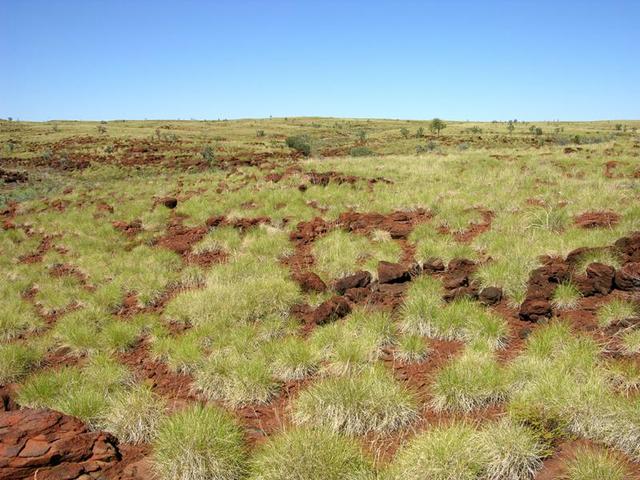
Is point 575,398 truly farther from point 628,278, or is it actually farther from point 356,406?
point 628,278

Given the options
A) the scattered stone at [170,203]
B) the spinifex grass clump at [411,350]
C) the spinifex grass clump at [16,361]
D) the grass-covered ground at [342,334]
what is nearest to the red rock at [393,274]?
the grass-covered ground at [342,334]

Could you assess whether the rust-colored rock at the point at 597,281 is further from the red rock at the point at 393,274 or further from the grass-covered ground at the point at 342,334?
the red rock at the point at 393,274

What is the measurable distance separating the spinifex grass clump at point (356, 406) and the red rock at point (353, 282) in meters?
3.18

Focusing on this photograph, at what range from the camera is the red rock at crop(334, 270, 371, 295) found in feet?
25.6

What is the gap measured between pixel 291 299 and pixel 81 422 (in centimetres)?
361

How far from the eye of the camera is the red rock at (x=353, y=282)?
779cm

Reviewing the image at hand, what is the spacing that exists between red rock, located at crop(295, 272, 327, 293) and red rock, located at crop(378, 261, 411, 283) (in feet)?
3.16

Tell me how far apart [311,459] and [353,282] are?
14.4 ft

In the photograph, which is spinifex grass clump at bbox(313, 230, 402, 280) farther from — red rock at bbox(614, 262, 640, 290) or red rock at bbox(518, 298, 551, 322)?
red rock at bbox(614, 262, 640, 290)

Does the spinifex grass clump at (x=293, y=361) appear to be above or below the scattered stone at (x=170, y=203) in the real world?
below

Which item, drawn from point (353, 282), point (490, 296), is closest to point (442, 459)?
point (490, 296)

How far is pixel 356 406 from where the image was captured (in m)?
4.34

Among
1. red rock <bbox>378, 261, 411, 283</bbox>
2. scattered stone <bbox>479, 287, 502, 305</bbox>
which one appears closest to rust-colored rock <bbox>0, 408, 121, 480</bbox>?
red rock <bbox>378, 261, 411, 283</bbox>

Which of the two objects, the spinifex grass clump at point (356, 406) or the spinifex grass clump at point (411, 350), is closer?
the spinifex grass clump at point (356, 406)
